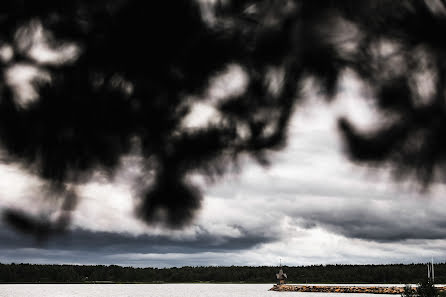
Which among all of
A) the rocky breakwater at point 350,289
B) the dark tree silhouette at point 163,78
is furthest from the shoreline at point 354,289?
the dark tree silhouette at point 163,78

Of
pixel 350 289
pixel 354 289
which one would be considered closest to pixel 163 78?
pixel 354 289

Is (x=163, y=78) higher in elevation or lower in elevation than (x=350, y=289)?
higher

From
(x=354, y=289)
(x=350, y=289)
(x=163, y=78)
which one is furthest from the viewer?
(x=350, y=289)

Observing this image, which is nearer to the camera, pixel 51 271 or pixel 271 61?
pixel 271 61

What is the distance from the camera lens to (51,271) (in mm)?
170500

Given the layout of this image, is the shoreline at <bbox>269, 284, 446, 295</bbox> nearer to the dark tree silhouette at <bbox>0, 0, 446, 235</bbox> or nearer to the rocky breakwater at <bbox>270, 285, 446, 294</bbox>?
the rocky breakwater at <bbox>270, 285, 446, 294</bbox>

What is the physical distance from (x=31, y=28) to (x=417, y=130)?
193cm

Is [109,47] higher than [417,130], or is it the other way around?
[109,47]

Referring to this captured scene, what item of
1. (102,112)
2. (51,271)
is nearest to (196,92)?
(102,112)

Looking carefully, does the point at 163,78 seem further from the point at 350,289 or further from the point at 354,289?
the point at 350,289

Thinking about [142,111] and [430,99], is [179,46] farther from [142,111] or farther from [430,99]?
[430,99]

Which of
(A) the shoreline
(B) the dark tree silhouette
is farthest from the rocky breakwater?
(B) the dark tree silhouette

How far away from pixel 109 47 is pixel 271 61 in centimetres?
81

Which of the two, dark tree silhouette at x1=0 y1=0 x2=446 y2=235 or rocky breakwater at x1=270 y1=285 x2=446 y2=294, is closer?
dark tree silhouette at x1=0 y1=0 x2=446 y2=235
